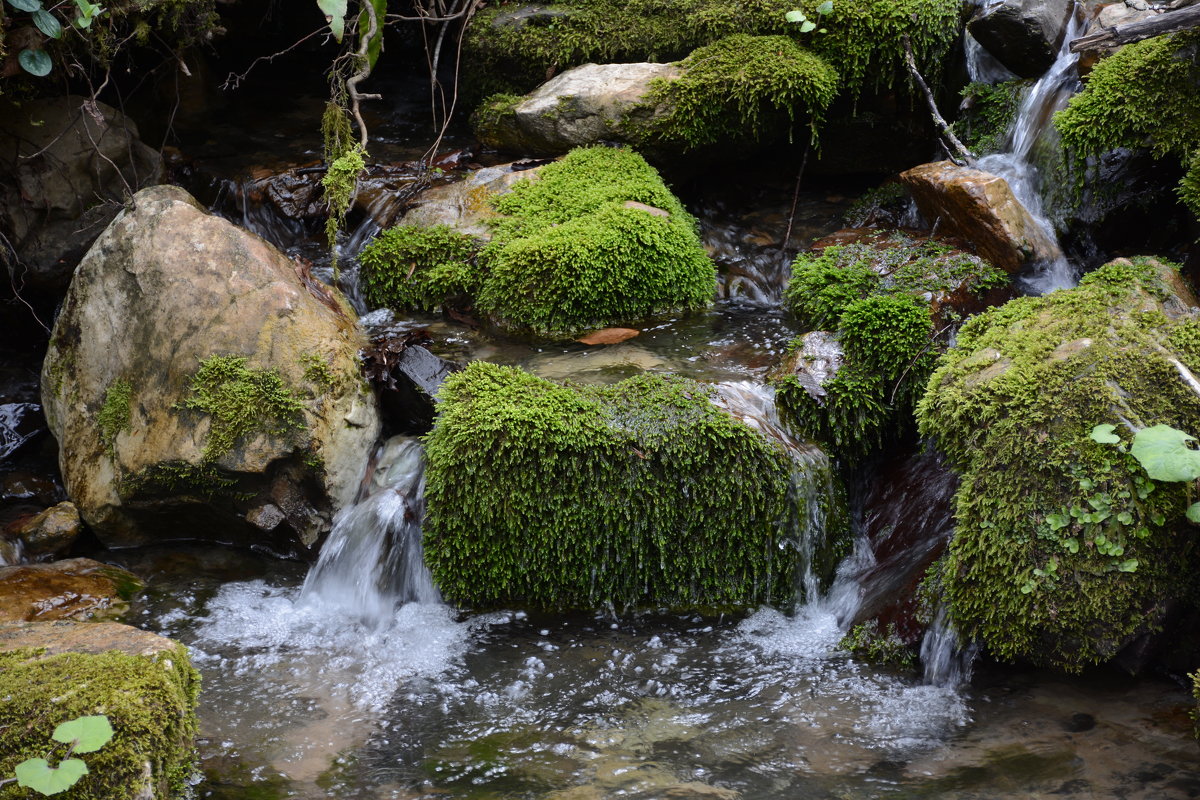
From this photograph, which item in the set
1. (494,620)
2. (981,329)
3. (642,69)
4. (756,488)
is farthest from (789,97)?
(494,620)

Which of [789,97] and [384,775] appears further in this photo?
[789,97]

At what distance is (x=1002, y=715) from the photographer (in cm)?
354

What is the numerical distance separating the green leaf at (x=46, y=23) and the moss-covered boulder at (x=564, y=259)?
2.00 metres

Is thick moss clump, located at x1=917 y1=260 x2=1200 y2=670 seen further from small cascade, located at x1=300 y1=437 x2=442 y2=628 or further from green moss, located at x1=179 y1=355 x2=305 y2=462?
green moss, located at x1=179 y1=355 x2=305 y2=462

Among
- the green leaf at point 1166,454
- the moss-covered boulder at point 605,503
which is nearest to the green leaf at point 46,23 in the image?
the moss-covered boulder at point 605,503

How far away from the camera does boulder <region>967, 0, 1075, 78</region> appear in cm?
591

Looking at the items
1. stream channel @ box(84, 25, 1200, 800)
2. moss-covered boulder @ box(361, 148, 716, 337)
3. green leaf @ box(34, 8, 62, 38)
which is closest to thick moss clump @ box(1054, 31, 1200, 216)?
stream channel @ box(84, 25, 1200, 800)

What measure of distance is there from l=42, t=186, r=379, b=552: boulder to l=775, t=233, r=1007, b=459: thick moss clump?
7.75ft

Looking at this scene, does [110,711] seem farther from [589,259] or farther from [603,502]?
[589,259]

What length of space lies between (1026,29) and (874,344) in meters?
2.68

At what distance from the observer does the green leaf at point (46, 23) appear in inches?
186

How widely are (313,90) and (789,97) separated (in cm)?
444

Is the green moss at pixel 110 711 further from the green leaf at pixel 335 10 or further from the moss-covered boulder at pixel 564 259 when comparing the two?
the green leaf at pixel 335 10

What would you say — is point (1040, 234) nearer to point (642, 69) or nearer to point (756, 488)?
point (756, 488)
